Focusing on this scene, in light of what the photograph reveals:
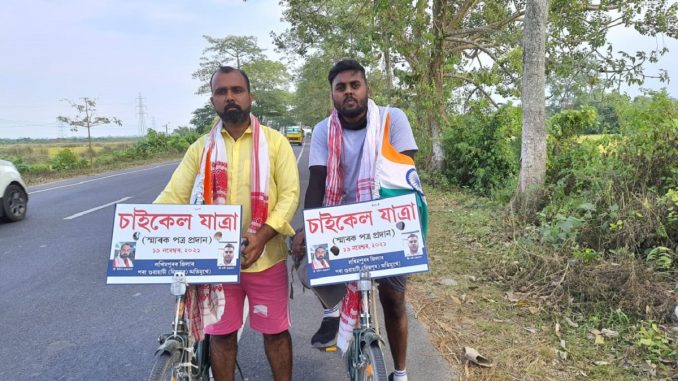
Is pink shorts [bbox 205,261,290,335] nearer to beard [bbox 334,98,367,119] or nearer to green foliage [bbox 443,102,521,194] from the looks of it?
beard [bbox 334,98,367,119]

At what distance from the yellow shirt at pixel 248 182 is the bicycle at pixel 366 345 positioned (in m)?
0.48

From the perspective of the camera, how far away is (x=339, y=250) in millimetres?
2115

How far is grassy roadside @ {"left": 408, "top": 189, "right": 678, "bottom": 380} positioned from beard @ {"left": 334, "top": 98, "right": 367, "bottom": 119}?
5.89 ft

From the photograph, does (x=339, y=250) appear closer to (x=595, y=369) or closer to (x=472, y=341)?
(x=472, y=341)

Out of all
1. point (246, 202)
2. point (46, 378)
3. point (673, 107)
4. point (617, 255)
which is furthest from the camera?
point (673, 107)

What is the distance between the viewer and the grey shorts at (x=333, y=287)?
2.51 metres

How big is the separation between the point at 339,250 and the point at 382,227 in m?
0.22

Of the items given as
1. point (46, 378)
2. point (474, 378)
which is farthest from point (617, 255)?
point (46, 378)

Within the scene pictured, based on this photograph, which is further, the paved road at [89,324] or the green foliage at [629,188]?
the green foliage at [629,188]

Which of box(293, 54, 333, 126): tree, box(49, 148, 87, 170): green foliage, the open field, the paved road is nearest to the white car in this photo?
the paved road

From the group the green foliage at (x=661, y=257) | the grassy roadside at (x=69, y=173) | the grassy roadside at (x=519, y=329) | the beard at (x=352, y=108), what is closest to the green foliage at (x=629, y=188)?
the green foliage at (x=661, y=257)

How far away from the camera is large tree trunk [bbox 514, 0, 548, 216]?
611cm

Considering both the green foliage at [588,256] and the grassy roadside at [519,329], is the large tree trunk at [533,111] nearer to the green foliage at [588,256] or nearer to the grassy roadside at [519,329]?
the grassy roadside at [519,329]

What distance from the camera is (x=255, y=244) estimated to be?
7.19ft
